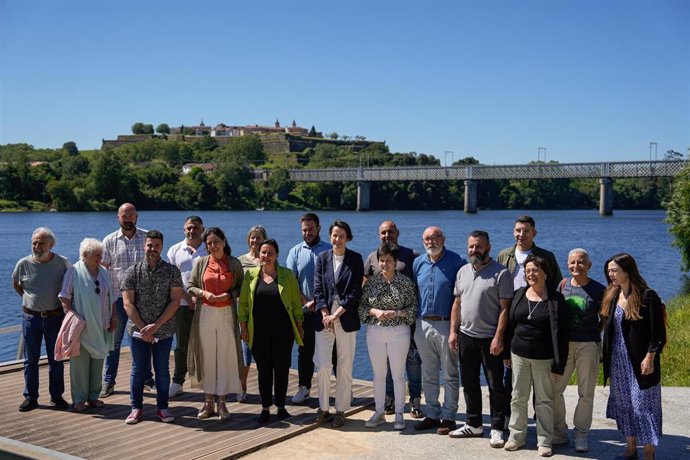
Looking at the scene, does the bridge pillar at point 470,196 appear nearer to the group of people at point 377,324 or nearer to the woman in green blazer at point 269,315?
the group of people at point 377,324

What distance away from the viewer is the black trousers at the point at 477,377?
6625 mm

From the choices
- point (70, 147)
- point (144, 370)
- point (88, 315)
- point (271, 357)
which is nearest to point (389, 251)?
point (271, 357)

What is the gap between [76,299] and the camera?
7496 mm

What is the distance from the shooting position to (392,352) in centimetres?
707

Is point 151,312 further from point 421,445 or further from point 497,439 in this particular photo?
point 497,439

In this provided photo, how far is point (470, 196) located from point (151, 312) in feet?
350

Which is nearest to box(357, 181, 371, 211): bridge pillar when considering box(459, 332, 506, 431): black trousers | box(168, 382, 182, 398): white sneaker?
box(168, 382, 182, 398): white sneaker

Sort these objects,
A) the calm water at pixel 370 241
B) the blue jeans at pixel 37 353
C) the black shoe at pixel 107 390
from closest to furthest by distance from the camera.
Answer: the blue jeans at pixel 37 353
the black shoe at pixel 107 390
the calm water at pixel 370 241

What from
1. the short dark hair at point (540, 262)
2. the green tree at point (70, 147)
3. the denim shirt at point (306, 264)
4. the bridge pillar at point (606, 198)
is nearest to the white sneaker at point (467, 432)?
the short dark hair at point (540, 262)

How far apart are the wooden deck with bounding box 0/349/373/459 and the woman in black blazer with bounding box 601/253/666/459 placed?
9.20 feet

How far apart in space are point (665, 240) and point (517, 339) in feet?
192

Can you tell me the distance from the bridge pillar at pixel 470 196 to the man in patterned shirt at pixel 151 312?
10515 centimetres

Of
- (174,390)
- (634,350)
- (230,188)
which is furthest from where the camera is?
(230,188)

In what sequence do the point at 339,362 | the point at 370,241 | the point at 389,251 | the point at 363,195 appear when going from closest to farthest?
1. the point at 389,251
2. the point at 339,362
3. the point at 370,241
4. the point at 363,195
